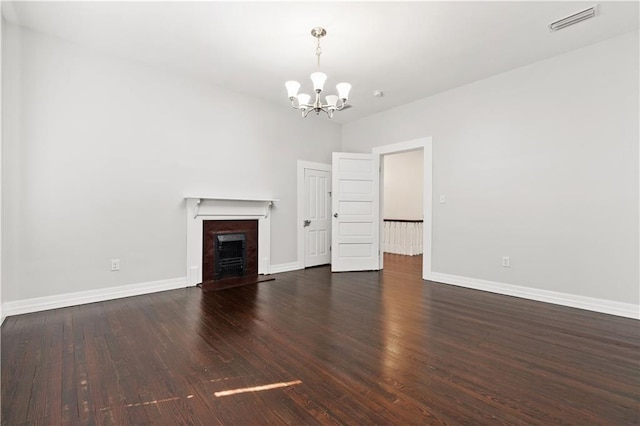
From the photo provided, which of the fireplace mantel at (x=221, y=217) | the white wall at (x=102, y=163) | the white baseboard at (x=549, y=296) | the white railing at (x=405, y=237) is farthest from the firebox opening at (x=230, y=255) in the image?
the white railing at (x=405, y=237)

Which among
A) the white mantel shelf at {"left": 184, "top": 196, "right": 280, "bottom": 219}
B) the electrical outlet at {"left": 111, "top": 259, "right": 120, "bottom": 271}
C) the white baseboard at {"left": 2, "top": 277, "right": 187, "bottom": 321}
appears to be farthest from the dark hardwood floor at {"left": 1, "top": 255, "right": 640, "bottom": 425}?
the white mantel shelf at {"left": 184, "top": 196, "right": 280, "bottom": 219}

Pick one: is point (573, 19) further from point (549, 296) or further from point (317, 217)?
point (317, 217)

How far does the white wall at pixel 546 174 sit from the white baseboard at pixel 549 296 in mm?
64

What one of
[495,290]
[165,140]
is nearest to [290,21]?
[165,140]

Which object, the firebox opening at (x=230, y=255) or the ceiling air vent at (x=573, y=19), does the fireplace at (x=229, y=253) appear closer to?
the firebox opening at (x=230, y=255)

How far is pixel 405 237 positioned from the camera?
7.79m

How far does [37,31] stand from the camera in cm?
319

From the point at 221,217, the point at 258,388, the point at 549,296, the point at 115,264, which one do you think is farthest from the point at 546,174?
the point at 115,264

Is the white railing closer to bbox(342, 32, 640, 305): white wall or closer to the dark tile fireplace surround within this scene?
bbox(342, 32, 640, 305): white wall

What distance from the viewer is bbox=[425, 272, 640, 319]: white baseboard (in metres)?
3.12

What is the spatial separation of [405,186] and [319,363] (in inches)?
295

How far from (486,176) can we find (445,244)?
1153mm

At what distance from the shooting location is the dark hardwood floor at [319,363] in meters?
1.61

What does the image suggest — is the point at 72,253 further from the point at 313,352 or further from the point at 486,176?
the point at 486,176
